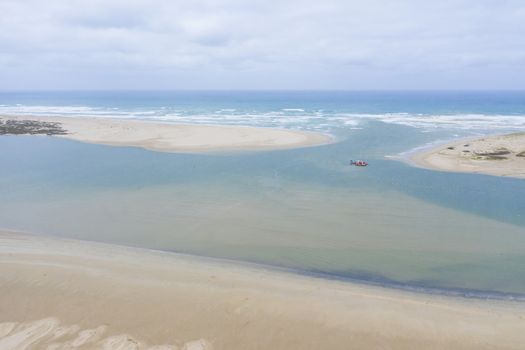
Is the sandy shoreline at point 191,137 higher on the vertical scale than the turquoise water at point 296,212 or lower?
higher

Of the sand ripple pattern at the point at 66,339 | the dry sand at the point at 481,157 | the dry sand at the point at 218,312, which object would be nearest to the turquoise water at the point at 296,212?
the dry sand at the point at 218,312

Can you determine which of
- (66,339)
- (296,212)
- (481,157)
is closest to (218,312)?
(66,339)

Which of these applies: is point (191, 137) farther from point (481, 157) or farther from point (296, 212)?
point (481, 157)

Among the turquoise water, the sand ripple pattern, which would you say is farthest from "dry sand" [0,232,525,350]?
the turquoise water

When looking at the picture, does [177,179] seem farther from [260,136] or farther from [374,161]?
[260,136]

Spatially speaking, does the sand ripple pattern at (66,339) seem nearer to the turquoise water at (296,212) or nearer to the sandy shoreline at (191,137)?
the turquoise water at (296,212)

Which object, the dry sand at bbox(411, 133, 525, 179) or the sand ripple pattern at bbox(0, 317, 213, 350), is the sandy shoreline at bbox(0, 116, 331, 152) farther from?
the sand ripple pattern at bbox(0, 317, 213, 350)

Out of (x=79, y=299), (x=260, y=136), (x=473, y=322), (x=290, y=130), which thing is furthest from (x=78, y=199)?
(x=290, y=130)
